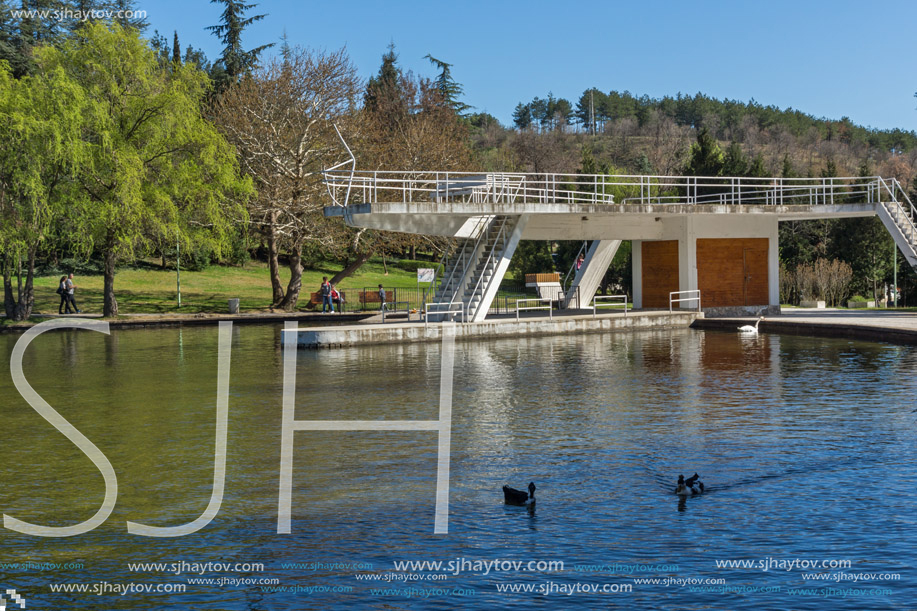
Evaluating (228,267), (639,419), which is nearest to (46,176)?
(228,267)

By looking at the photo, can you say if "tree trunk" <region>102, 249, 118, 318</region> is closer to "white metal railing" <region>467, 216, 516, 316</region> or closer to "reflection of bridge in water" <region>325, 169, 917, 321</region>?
"reflection of bridge in water" <region>325, 169, 917, 321</region>

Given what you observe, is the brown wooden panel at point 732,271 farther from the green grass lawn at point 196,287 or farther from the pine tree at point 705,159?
the pine tree at point 705,159

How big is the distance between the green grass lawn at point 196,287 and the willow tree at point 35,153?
273 inches

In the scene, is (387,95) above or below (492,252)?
above

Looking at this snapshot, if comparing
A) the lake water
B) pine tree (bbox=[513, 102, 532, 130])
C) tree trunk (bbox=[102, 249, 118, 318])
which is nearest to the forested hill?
pine tree (bbox=[513, 102, 532, 130])

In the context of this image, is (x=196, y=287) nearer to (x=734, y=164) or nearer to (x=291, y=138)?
(x=291, y=138)

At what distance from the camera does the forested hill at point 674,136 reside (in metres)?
95.9

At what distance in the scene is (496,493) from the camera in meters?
11.2

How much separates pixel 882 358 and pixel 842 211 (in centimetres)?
1584

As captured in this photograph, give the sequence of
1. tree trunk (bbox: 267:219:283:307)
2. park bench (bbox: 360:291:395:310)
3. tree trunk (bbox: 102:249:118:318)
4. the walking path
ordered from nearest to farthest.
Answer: the walking path → tree trunk (bbox: 102:249:118:318) → tree trunk (bbox: 267:219:283:307) → park bench (bbox: 360:291:395:310)

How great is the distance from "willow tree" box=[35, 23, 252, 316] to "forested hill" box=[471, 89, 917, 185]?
3550 cm

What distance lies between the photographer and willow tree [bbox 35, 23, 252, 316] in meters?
39.8

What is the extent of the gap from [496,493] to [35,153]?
110 feet

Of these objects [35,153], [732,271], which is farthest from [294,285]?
[732,271]
